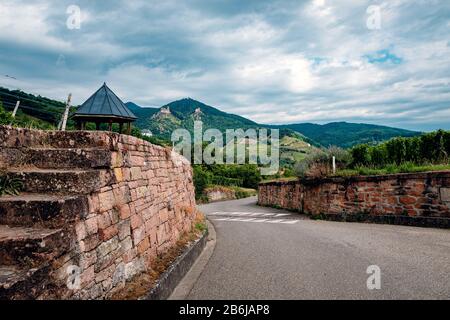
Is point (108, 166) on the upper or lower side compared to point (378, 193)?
upper

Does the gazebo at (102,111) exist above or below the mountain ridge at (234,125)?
below

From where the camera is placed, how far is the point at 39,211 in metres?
3.38

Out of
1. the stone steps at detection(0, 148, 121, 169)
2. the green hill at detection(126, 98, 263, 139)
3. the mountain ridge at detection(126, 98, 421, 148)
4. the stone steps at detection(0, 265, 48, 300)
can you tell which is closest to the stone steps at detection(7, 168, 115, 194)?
the stone steps at detection(0, 148, 121, 169)

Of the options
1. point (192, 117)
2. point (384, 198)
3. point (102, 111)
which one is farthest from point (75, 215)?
point (192, 117)

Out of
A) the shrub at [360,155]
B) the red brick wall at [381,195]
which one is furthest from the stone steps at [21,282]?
the shrub at [360,155]

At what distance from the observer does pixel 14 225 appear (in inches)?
135

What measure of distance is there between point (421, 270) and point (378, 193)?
22.6ft

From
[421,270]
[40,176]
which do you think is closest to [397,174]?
[421,270]

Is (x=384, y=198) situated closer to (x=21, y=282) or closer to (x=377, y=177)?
(x=377, y=177)

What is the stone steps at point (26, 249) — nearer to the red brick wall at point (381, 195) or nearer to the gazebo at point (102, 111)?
the gazebo at point (102, 111)

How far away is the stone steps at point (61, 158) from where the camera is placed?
14.2 ft

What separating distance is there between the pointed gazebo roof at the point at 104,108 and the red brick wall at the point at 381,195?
8.47 meters
